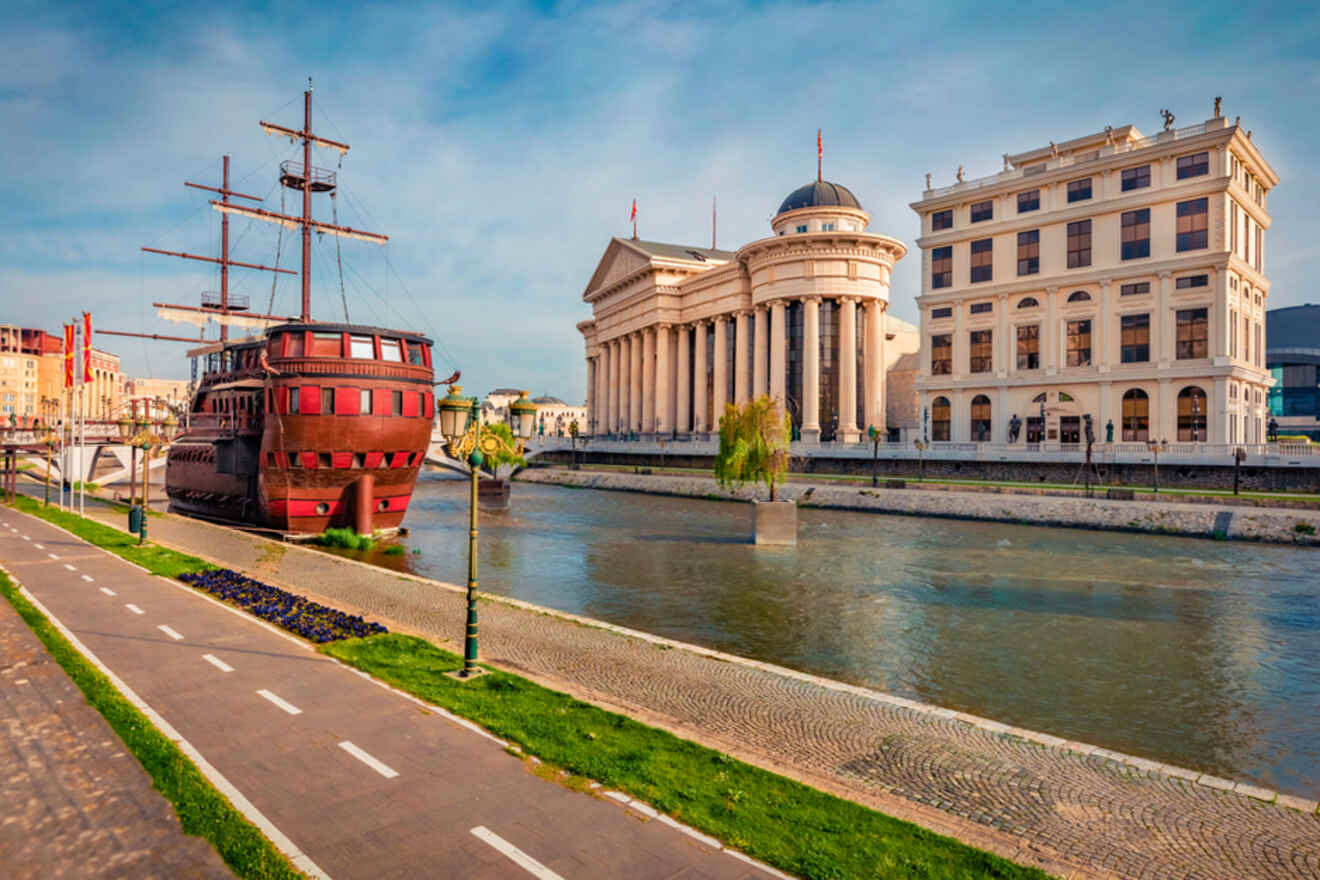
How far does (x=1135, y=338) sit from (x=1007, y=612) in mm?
41580

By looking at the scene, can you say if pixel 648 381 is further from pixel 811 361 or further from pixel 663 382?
pixel 811 361

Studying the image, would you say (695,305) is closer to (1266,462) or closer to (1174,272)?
(1174,272)

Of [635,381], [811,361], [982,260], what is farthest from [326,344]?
[635,381]

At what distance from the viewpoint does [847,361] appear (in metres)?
71.8

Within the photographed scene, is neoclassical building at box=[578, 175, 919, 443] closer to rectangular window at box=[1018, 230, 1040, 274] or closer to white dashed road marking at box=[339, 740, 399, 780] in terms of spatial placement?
rectangular window at box=[1018, 230, 1040, 274]

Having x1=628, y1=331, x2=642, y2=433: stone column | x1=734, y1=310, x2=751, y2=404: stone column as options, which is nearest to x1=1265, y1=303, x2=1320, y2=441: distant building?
x1=734, y1=310, x2=751, y2=404: stone column

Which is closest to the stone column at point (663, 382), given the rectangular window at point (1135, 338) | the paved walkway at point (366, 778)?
the rectangular window at point (1135, 338)

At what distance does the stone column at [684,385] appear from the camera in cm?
9006

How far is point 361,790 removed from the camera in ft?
25.6

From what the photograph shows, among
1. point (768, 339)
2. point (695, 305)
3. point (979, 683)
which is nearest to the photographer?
point (979, 683)

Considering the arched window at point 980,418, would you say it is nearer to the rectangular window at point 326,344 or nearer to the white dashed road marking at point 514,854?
the rectangular window at point 326,344

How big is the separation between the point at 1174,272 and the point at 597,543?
4409cm

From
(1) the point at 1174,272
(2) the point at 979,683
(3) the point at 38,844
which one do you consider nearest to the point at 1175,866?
(2) the point at 979,683

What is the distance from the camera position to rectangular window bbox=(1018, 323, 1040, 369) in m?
56.8
